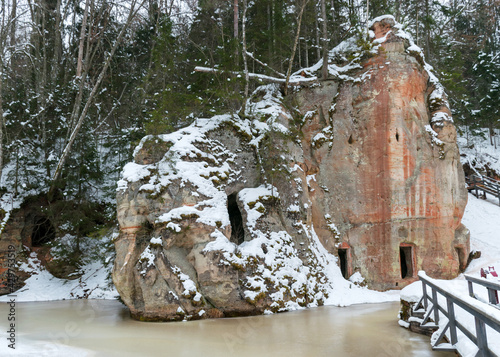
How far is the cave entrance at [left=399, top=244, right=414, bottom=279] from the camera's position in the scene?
52.0 ft

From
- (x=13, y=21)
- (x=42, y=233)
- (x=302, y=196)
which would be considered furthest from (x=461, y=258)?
(x=13, y=21)

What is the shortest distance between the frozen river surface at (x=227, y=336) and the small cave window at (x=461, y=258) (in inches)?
290

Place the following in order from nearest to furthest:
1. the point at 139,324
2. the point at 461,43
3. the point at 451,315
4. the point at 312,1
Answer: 1. the point at 451,315
2. the point at 139,324
3. the point at 312,1
4. the point at 461,43

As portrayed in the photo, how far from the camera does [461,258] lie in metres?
16.7

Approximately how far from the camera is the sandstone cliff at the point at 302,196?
1080 cm

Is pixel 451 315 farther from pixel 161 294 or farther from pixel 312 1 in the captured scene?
pixel 312 1

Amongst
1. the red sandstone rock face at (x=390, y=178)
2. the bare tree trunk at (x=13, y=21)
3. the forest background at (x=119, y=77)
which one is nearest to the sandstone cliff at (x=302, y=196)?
the red sandstone rock face at (x=390, y=178)

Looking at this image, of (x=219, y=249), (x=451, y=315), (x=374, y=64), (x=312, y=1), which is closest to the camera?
(x=451, y=315)

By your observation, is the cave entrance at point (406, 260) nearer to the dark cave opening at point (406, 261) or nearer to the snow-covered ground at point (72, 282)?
the dark cave opening at point (406, 261)

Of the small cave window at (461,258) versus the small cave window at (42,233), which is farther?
the small cave window at (42,233)

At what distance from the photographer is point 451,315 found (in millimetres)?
5590

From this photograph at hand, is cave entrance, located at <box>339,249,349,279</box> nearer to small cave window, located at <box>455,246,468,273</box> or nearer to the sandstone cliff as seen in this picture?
the sandstone cliff


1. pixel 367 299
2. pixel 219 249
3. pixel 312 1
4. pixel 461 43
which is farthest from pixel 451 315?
pixel 461 43

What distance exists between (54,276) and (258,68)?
15365mm
